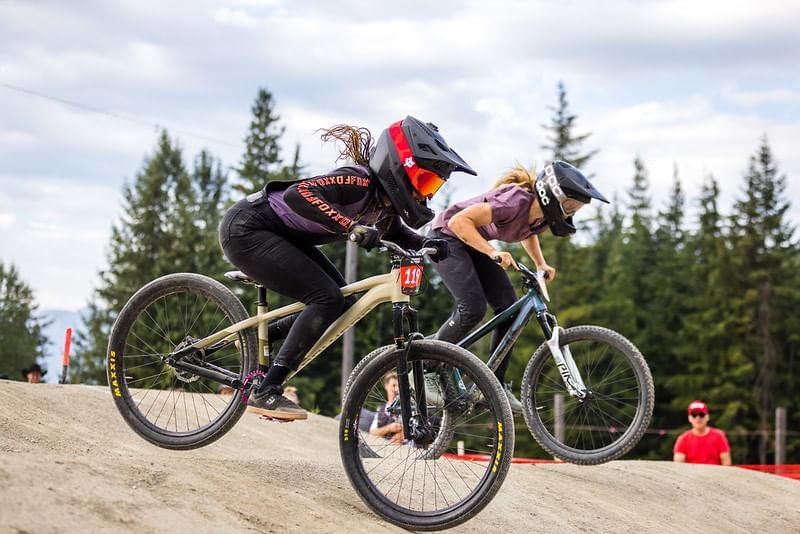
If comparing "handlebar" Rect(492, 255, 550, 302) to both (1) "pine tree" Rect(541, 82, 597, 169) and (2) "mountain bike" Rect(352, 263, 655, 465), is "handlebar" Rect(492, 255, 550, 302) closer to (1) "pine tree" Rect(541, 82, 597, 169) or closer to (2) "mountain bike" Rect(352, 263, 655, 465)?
(2) "mountain bike" Rect(352, 263, 655, 465)

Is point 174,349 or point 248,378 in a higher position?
point 174,349

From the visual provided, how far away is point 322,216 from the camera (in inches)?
206

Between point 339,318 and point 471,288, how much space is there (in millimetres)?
1982

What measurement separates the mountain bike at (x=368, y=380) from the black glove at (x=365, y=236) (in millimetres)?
124

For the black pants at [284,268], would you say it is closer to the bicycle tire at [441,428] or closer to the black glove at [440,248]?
the black glove at [440,248]

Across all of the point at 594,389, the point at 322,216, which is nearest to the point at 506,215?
the point at 594,389

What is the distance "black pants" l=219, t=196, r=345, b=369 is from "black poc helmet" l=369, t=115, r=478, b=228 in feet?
2.13

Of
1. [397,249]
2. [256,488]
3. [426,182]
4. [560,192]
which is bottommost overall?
[256,488]

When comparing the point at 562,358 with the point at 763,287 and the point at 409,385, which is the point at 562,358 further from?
the point at 763,287

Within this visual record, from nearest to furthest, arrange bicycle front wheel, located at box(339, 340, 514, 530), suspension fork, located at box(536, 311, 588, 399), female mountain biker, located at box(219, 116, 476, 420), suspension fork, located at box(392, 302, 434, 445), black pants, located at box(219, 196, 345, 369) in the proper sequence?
bicycle front wheel, located at box(339, 340, 514, 530) < suspension fork, located at box(392, 302, 434, 445) < female mountain biker, located at box(219, 116, 476, 420) < black pants, located at box(219, 196, 345, 369) < suspension fork, located at box(536, 311, 588, 399)

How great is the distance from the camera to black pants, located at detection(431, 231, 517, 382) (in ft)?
24.0

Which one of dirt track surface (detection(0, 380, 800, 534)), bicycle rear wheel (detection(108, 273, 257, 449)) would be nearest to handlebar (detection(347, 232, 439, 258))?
bicycle rear wheel (detection(108, 273, 257, 449))

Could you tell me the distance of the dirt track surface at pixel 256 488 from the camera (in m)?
4.35

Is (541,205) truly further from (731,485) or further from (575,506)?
(731,485)
